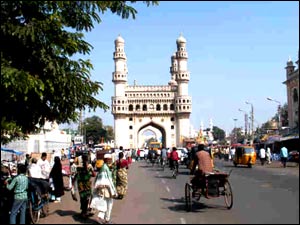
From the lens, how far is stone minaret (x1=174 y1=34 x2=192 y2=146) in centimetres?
11025

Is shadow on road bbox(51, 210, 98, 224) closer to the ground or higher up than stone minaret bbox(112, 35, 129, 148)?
closer to the ground

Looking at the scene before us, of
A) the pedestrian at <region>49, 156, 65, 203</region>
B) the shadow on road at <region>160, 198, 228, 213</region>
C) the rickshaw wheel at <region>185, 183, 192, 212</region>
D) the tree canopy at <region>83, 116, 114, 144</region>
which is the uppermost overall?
the tree canopy at <region>83, 116, 114, 144</region>

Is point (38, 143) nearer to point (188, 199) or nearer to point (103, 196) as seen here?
point (188, 199)

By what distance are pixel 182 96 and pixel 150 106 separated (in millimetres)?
8633

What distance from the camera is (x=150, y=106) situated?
11475cm

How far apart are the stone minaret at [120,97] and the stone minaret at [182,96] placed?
1196 centimetres

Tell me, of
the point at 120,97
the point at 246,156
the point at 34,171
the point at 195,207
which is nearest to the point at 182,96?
the point at 120,97

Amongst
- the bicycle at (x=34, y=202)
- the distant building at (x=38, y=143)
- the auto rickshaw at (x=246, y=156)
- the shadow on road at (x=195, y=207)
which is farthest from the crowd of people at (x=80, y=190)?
the auto rickshaw at (x=246, y=156)

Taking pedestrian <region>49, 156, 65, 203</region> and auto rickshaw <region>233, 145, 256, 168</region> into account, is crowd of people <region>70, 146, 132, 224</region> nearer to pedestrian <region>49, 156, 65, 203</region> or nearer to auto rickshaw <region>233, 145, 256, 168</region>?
pedestrian <region>49, 156, 65, 203</region>

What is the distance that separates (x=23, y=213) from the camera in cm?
990

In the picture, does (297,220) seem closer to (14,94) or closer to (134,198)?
(14,94)

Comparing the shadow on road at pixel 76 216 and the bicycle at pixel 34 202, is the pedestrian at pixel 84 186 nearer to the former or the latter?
the shadow on road at pixel 76 216

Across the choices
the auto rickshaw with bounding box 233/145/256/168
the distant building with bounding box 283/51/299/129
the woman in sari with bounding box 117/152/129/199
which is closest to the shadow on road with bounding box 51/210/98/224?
the woman in sari with bounding box 117/152/129/199

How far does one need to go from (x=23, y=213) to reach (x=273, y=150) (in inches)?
1664
